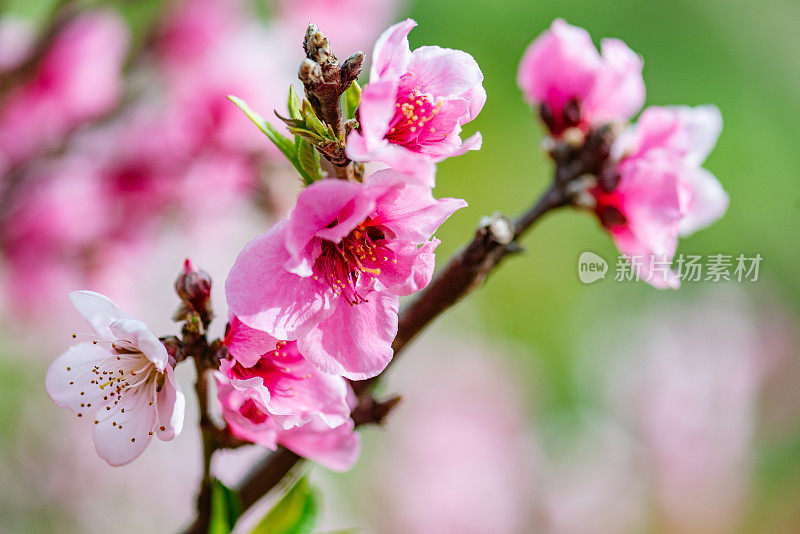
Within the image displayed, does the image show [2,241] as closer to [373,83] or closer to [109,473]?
[109,473]

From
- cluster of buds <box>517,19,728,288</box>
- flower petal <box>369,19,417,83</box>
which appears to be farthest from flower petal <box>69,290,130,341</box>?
cluster of buds <box>517,19,728,288</box>

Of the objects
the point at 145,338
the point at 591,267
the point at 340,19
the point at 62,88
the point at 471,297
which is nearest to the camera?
the point at 145,338

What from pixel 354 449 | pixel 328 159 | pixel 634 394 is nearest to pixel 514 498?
pixel 634 394

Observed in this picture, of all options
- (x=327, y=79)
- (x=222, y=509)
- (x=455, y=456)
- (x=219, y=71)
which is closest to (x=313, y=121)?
(x=327, y=79)

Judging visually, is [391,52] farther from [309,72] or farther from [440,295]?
[440,295]

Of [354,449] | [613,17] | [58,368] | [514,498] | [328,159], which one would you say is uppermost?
[328,159]

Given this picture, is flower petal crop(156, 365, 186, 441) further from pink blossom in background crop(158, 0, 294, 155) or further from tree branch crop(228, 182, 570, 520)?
pink blossom in background crop(158, 0, 294, 155)
